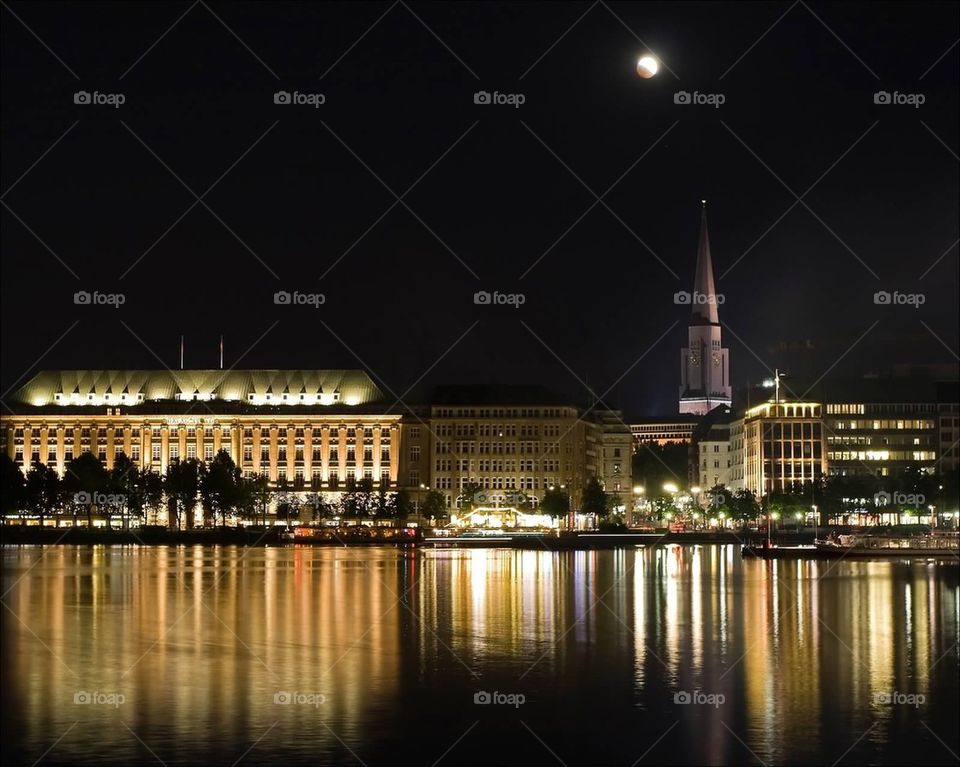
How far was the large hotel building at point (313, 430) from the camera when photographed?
166500 mm

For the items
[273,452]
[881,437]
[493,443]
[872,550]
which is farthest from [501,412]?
[872,550]

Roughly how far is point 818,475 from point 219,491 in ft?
193

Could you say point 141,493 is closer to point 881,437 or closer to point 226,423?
point 226,423

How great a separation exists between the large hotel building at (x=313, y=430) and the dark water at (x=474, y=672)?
101m

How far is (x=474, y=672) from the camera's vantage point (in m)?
36.1

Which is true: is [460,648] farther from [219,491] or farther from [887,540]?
[219,491]

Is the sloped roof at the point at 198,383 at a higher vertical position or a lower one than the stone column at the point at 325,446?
higher

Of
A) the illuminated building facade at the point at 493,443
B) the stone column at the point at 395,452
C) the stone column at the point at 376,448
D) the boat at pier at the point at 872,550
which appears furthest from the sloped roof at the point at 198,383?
A: the boat at pier at the point at 872,550

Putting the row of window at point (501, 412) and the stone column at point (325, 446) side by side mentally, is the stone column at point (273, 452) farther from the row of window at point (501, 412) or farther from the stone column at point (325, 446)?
the row of window at point (501, 412)

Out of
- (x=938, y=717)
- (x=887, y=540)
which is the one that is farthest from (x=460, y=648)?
(x=887, y=540)

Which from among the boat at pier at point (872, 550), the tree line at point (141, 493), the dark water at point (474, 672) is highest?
the tree line at point (141, 493)

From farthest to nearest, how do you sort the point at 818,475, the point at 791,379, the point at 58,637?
the point at 791,379 < the point at 818,475 < the point at 58,637

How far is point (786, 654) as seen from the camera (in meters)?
39.8

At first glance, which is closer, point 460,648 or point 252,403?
point 460,648
